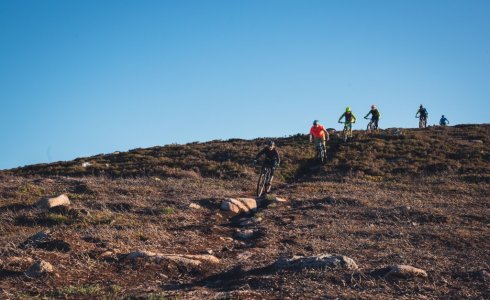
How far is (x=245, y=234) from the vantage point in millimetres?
12094

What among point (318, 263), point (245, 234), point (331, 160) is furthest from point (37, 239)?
point (331, 160)

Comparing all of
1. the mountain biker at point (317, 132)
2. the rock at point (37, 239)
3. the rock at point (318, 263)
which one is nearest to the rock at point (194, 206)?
the rock at point (37, 239)

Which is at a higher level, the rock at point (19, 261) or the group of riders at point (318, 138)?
the group of riders at point (318, 138)

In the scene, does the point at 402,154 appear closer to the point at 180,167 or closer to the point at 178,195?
the point at 180,167

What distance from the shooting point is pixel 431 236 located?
11.4m

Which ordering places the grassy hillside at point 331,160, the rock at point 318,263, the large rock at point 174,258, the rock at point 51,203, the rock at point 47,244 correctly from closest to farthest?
the rock at point 318,263 < the large rock at point 174,258 < the rock at point 47,244 < the rock at point 51,203 < the grassy hillside at point 331,160

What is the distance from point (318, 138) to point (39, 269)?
21.5 meters

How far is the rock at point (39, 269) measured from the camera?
749 cm

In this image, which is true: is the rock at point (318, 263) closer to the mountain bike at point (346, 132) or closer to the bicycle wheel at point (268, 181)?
the bicycle wheel at point (268, 181)

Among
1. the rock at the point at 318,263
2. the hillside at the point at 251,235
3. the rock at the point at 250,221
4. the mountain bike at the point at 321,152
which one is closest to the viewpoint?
the hillside at the point at 251,235

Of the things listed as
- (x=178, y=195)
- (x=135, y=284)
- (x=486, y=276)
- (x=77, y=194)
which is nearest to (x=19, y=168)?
(x=77, y=194)

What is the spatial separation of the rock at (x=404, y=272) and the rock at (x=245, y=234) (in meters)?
4.93

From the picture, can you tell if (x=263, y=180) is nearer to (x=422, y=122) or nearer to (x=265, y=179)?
(x=265, y=179)

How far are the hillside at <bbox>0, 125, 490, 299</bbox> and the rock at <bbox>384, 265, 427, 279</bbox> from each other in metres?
0.12
